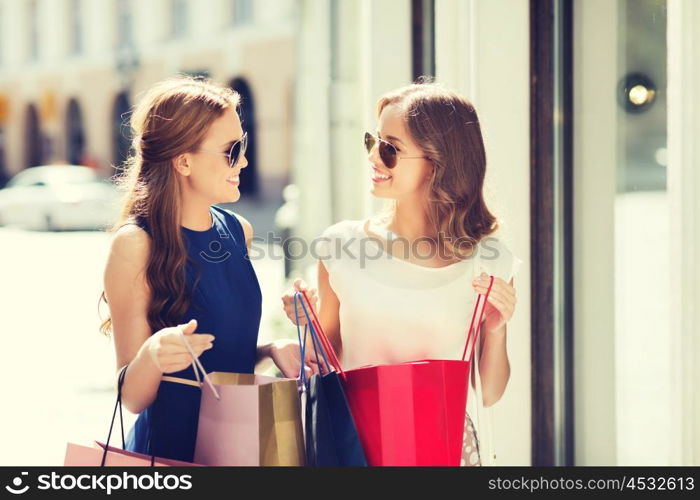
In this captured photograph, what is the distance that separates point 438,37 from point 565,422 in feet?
5.09

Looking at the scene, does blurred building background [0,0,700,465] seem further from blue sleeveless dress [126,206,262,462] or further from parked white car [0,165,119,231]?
parked white car [0,165,119,231]

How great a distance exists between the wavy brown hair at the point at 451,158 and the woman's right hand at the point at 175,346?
0.69 meters

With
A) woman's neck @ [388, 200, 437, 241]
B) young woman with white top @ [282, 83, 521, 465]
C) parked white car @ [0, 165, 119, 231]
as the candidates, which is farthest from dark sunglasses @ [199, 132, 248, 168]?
parked white car @ [0, 165, 119, 231]

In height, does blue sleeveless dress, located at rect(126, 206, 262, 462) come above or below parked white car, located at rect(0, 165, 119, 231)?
below

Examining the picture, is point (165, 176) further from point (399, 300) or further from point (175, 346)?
point (399, 300)

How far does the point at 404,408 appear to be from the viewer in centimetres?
200

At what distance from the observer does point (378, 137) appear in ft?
7.57

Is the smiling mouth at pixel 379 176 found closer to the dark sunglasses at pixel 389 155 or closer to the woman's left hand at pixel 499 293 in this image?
the dark sunglasses at pixel 389 155

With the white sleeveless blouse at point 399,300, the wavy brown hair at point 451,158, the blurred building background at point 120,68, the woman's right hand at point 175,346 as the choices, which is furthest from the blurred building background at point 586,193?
the blurred building background at point 120,68

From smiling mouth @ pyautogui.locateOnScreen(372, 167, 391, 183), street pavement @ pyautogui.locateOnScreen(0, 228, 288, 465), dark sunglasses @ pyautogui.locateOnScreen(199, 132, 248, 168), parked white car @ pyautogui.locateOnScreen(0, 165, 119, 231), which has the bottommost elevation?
street pavement @ pyautogui.locateOnScreen(0, 228, 288, 465)

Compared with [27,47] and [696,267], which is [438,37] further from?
[27,47]

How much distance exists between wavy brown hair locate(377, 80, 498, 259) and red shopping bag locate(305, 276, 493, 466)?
407 mm

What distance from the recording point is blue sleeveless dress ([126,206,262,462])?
7.12ft

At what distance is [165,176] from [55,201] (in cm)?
1896
